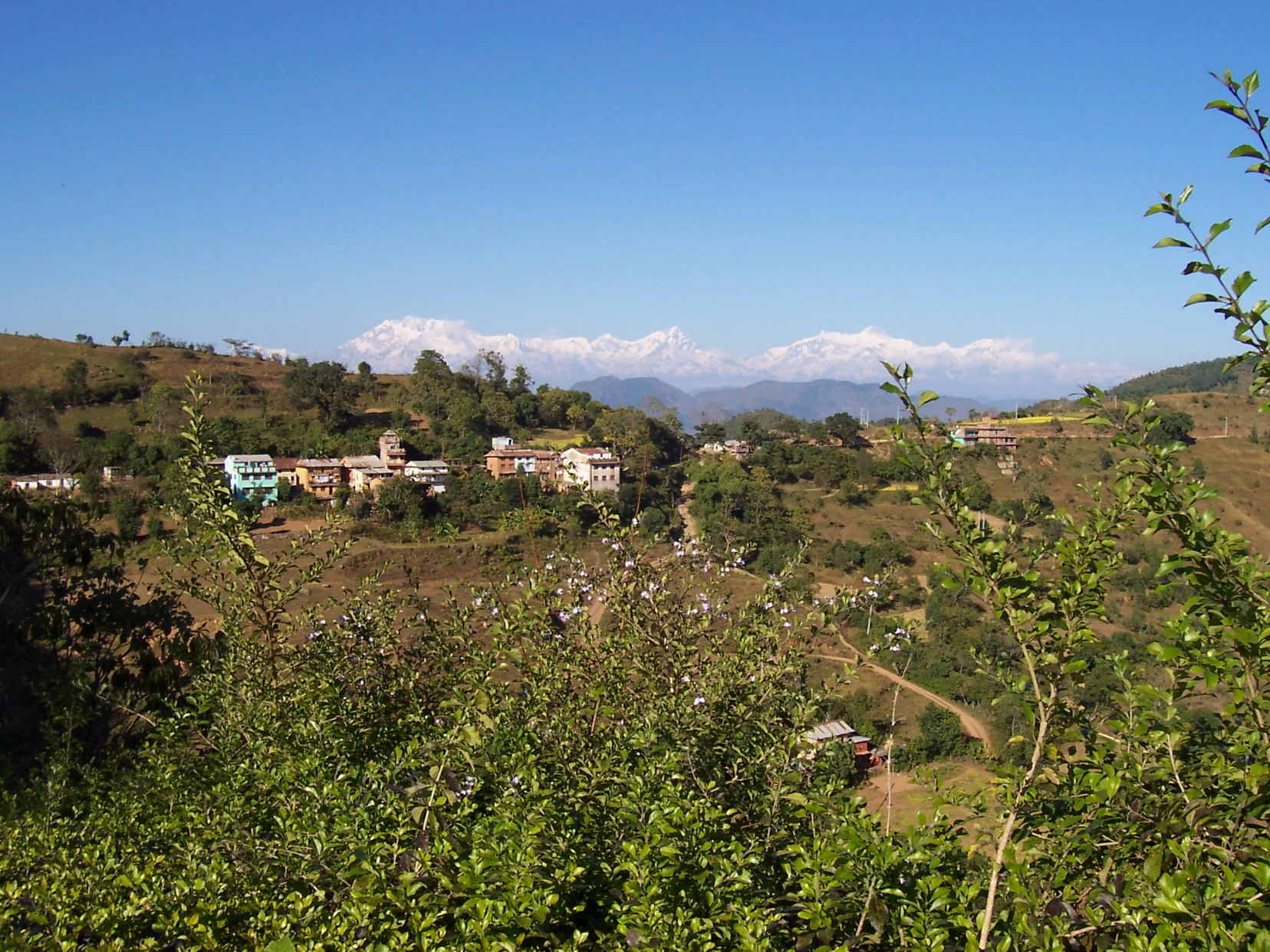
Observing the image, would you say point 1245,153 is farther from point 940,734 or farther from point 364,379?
point 364,379

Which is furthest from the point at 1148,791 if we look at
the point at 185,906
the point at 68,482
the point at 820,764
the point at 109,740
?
the point at 68,482

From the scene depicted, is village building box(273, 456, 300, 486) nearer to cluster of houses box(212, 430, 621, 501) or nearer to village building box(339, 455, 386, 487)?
cluster of houses box(212, 430, 621, 501)

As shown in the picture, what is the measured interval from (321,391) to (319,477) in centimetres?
1108

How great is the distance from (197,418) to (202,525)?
1.64 feet

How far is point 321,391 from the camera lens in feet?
146

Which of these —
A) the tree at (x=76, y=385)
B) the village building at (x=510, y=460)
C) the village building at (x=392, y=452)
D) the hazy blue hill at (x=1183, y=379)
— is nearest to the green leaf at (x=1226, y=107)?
the village building at (x=510, y=460)

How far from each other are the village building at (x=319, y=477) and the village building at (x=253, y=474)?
3.71ft

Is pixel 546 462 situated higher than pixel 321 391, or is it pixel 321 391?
pixel 321 391

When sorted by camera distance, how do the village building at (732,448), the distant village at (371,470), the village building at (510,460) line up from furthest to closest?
the village building at (732,448) < the village building at (510,460) < the distant village at (371,470)

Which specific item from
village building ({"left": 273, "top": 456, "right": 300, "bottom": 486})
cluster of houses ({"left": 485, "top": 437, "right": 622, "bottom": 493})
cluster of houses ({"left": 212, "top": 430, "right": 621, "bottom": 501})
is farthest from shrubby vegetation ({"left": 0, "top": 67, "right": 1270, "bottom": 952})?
village building ({"left": 273, "top": 456, "right": 300, "bottom": 486})

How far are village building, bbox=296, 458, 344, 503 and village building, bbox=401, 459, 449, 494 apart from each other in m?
3.00

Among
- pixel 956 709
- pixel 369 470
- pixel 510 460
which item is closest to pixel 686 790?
pixel 956 709

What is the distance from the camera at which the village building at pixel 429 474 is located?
35.3 metres

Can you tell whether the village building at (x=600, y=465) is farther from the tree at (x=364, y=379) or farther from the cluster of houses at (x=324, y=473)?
the tree at (x=364, y=379)
